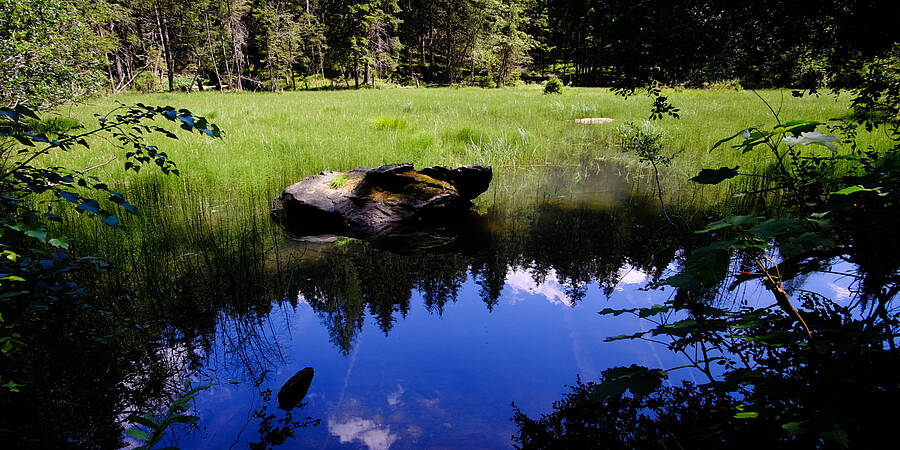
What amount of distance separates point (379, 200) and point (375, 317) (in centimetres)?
277

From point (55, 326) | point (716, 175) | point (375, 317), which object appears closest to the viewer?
point (716, 175)

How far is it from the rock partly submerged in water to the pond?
18.6 inches

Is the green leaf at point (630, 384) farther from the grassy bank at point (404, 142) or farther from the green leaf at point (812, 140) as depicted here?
the grassy bank at point (404, 142)

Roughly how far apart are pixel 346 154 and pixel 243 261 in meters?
4.39

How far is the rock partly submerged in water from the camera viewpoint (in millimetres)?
5637

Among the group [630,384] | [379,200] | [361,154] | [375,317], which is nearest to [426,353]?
[375,317]

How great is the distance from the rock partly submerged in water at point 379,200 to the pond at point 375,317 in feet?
1.55

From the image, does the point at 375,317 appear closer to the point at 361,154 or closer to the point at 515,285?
the point at 515,285

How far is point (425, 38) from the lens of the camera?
5128cm

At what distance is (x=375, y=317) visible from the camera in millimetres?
3377

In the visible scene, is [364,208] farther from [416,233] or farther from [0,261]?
[0,261]

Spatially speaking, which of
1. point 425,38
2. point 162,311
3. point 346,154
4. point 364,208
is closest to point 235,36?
point 425,38

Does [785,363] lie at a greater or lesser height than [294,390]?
greater

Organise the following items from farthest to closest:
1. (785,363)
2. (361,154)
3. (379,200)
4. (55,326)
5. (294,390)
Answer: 1. (361,154)
2. (379,200)
3. (55,326)
4. (294,390)
5. (785,363)
